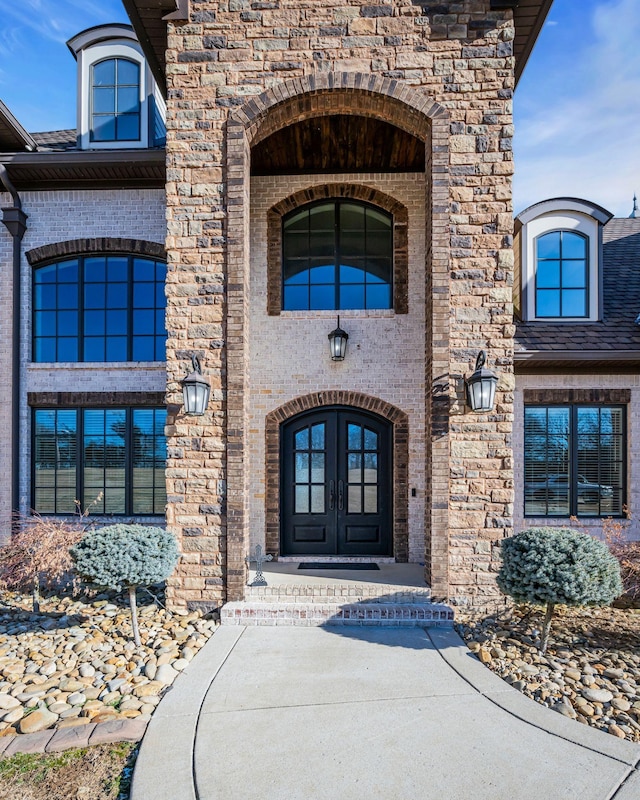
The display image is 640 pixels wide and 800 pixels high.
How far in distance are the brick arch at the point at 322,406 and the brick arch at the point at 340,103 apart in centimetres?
339

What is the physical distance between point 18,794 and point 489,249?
6.11 metres

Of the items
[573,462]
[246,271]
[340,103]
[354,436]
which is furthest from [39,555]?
[573,462]

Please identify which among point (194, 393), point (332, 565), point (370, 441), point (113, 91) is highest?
point (113, 91)

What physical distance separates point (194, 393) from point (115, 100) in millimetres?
5426

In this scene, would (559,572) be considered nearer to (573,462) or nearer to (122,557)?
(573,462)

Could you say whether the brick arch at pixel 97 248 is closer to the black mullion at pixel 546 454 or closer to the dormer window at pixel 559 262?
the dormer window at pixel 559 262

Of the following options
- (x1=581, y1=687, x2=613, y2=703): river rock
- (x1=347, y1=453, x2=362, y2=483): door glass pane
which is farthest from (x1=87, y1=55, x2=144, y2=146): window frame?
(x1=581, y1=687, x2=613, y2=703): river rock

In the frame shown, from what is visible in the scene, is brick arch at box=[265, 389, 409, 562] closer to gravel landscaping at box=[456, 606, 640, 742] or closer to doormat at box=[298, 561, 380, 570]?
doormat at box=[298, 561, 380, 570]

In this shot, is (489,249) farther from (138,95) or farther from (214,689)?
(138,95)

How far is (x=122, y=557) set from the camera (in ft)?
15.2

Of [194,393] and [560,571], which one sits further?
[194,393]

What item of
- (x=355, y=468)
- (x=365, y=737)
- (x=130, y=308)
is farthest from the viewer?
(x=130, y=308)

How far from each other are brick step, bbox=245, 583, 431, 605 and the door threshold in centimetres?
126

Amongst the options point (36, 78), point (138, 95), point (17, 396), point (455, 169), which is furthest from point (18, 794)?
point (36, 78)
